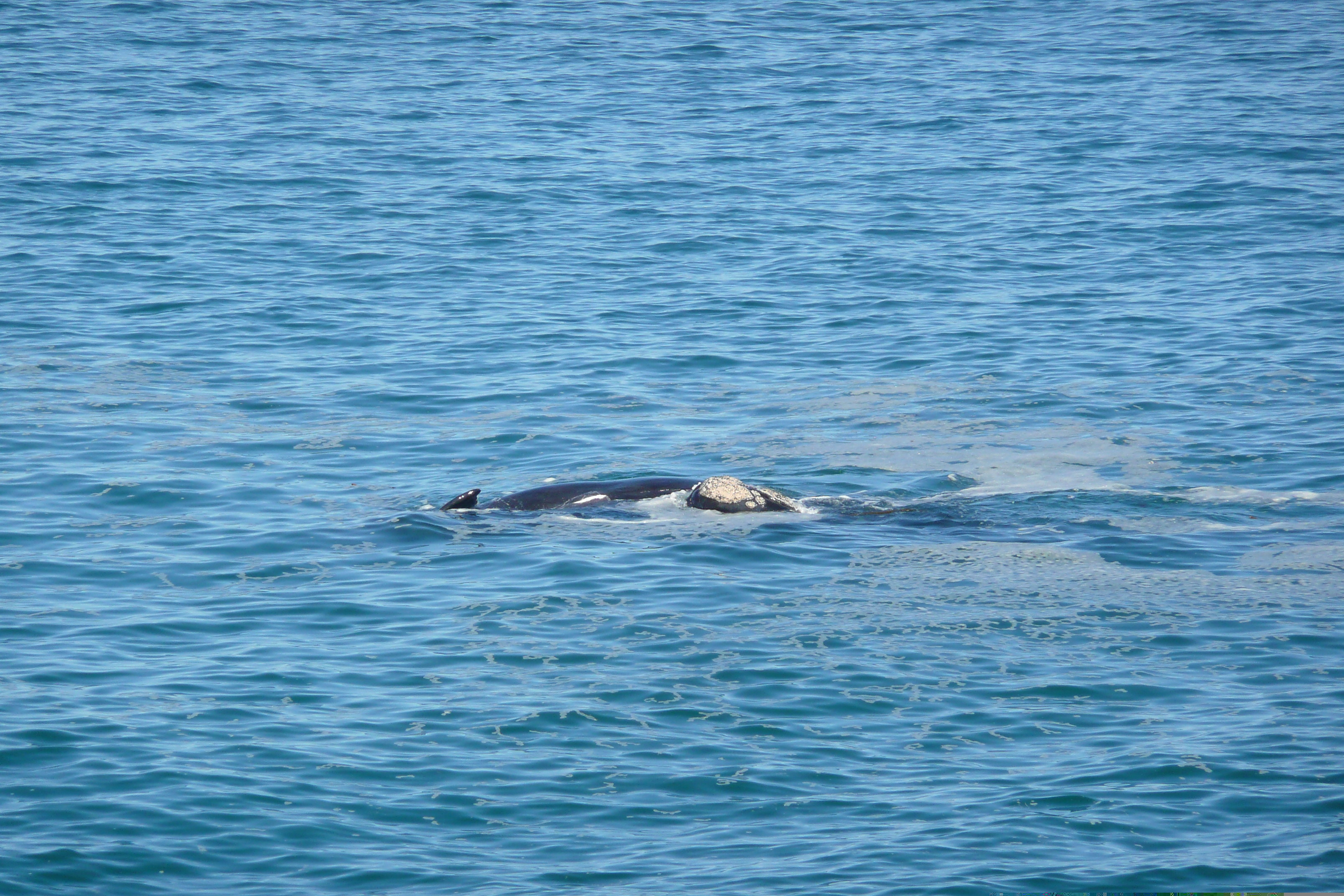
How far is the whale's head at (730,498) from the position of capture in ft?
A: 45.6

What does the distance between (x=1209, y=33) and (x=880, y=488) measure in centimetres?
2744

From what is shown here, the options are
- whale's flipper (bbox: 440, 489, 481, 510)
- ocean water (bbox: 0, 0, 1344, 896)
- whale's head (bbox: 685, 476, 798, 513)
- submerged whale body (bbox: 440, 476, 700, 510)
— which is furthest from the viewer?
submerged whale body (bbox: 440, 476, 700, 510)

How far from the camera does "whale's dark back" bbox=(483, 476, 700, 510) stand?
14.1 metres

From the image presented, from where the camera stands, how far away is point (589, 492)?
46.5 feet

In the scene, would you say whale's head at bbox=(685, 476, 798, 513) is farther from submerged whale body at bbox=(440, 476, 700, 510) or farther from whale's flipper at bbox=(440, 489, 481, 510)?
whale's flipper at bbox=(440, 489, 481, 510)

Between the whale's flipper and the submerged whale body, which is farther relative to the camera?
the submerged whale body

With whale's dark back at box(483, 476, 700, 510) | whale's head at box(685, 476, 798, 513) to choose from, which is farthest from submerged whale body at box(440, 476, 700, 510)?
whale's head at box(685, 476, 798, 513)

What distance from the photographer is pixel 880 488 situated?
1494 centimetres

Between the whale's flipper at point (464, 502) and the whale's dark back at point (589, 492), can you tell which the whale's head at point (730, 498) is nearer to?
the whale's dark back at point (589, 492)

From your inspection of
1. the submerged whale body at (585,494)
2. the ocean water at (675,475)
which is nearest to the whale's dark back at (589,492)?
the submerged whale body at (585,494)

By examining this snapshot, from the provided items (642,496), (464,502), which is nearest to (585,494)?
(642,496)

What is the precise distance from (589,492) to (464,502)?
118 cm

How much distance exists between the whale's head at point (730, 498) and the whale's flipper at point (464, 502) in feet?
6.45

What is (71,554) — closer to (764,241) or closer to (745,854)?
(745,854)
